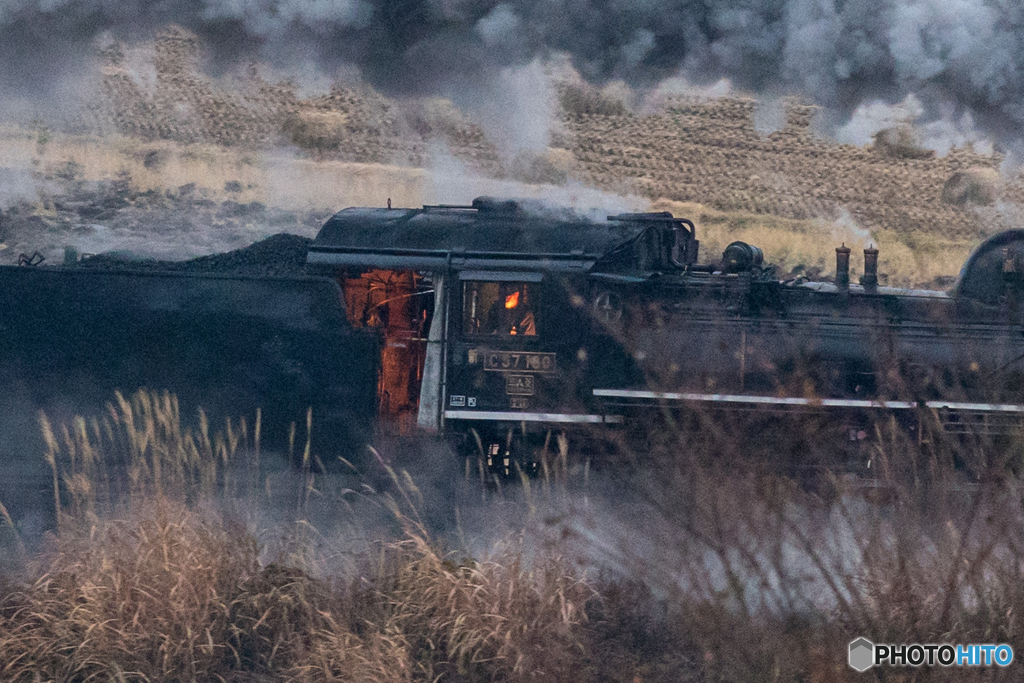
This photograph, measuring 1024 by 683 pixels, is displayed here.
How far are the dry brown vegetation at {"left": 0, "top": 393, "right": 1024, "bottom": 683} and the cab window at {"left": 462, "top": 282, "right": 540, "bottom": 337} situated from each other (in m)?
3.51

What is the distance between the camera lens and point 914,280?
23953mm

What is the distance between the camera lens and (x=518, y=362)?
791cm

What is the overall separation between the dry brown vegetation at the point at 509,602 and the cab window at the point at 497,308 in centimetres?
351

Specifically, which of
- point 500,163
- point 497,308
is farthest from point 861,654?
point 500,163

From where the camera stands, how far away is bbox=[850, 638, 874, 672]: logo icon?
11.8ft

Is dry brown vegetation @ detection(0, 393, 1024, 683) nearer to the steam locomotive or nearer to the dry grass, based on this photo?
the steam locomotive

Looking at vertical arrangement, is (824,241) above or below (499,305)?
above

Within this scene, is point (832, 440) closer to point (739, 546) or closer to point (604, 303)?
point (604, 303)

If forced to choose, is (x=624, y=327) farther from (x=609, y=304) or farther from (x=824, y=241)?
(x=824, y=241)

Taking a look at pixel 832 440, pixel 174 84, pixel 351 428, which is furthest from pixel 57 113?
pixel 832 440

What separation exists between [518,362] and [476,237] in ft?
3.92

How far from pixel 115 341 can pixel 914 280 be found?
21.3 meters

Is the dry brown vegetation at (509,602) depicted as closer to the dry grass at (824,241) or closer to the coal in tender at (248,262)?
the coal in tender at (248,262)

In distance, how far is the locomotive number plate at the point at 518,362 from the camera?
788 centimetres
